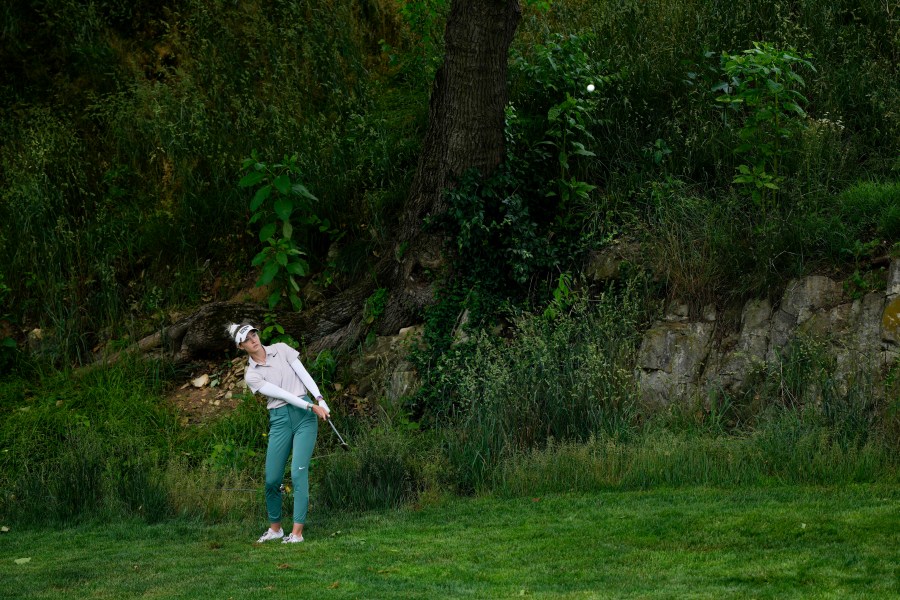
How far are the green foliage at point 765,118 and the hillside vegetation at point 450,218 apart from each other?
0.05 m

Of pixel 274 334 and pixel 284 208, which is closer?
pixel 284 208

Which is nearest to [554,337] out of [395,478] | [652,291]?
[652,291]

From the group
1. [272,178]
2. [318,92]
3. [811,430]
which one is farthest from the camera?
[318,92]

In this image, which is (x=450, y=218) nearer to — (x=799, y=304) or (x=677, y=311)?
(x=677, y=311)

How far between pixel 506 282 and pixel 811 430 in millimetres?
3884

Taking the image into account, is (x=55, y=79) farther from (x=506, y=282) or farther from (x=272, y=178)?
(x=506, y=282)

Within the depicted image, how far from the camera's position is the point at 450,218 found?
11672 mm

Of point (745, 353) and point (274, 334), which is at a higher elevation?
point (274, 334)

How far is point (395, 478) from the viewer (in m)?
9.45

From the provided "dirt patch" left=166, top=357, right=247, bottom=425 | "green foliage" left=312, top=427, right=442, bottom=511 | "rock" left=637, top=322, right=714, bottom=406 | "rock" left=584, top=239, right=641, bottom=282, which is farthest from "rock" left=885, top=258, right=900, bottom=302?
"dirt patch" left=166, top=357, right=247, bottom=425

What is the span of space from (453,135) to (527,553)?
570cm

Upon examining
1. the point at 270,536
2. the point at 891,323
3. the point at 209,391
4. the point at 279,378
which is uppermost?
the point at 891,323

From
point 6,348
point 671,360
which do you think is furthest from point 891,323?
point 6,348

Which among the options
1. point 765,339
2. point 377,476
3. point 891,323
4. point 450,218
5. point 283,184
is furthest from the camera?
point 283,184
